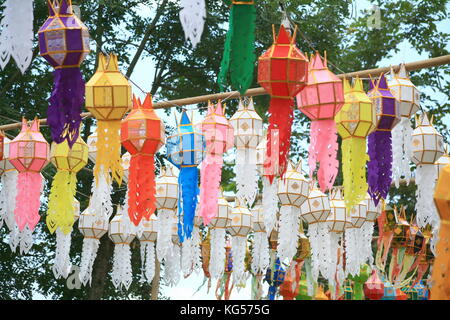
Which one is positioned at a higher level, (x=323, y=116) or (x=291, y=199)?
(x=323, y=116)

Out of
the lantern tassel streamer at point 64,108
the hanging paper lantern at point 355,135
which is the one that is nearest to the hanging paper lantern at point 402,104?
the hanging paper lantern at point 355,135

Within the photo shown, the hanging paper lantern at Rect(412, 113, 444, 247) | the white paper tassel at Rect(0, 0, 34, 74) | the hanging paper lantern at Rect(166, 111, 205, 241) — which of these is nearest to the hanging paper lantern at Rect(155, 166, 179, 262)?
the hanging paper lantern at Rect(166, 111, 205, 241)

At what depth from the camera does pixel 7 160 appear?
8469 mm

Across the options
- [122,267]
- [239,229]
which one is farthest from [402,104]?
[122,267]

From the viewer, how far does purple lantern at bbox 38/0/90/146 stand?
555 cm

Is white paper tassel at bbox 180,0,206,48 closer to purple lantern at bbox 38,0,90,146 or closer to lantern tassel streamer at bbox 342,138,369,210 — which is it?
purple lantern at bbox 38,0,90,146

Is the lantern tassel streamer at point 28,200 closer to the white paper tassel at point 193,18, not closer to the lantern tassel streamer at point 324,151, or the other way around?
the lantern tassel streamer at point 324,151

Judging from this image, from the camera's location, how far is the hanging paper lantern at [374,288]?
1184cm

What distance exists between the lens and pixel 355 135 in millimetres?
6465

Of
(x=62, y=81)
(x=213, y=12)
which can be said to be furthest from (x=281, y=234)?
(x=213, y=12)

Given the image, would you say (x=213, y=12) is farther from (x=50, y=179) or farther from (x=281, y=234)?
(x=281, y=234)

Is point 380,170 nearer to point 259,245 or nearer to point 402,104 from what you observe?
point 402,104

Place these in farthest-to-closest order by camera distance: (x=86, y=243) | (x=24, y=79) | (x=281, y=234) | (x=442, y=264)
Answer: (x=24, y=79)
(x=86, y=243)
(x=281, y=234)
(x=442, y=264)

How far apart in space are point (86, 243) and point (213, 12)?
533 centimetres
